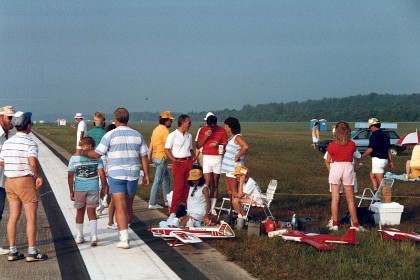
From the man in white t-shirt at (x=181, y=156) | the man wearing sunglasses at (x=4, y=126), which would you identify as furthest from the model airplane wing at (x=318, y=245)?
the man wearing sunglasses at (x=4, y=126)

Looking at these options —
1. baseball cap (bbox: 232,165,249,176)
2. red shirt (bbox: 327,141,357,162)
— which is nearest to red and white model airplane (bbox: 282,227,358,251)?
baseball cap (bbox: 232,165,249,176)

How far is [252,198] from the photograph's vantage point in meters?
10.9

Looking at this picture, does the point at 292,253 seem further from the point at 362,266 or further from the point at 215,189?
the point at 215,189

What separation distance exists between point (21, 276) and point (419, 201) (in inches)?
398

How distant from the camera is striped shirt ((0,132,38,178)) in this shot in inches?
310

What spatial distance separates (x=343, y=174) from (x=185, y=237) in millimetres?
3214

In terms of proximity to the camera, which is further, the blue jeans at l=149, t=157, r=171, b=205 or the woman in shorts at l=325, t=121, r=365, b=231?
the blue jeans at l=149, t=157, r=171, b=205

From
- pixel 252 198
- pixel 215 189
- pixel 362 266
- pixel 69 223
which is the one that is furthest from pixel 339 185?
pixel 69 223

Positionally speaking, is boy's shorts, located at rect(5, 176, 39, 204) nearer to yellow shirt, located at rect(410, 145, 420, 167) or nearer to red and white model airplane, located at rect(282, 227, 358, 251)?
red and white model airplane, located at rect(282, 227, 358, 251)

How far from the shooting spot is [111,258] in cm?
835

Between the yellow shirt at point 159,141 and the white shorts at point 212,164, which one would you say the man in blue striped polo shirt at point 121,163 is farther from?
the yellow shirt at point 159,141

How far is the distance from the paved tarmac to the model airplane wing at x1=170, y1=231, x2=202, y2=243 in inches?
6.3

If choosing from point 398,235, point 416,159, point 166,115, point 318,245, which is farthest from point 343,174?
point 166,115

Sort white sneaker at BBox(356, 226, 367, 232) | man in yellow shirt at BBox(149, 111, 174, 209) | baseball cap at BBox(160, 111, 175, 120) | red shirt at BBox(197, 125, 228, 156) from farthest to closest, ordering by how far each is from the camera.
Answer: man in yellow shirt at BBox(149, 111, 174, 209)
baseball cap at BBox(160, 111, 175, 120)
red shirt at BBox(197, 125, 228, 156)
white sneaker at BBox(356, 226, 367, 232)
